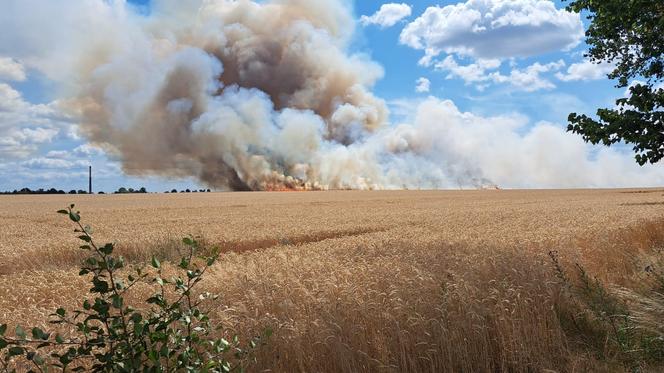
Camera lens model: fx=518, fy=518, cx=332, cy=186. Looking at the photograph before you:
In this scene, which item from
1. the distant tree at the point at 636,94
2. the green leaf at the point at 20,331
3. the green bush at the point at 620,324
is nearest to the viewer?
the green leaf at the point at 20,331

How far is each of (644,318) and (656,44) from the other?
13.0 m

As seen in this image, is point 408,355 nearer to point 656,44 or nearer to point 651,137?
point 651,137

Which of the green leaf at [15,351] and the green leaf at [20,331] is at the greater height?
the green leaf at [20,331]

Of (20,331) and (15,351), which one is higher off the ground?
(20,331)

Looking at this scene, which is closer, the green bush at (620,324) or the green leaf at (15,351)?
the green leaf at (15,351)

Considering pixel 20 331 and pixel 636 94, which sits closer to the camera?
pixel 20 331

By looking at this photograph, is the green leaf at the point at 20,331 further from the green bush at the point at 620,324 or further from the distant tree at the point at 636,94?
the distant tree at the point at 636,94

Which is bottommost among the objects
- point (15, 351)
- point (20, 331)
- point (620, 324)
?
point (620, 324)

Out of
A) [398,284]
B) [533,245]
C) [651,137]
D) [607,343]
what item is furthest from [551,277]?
[651,137]

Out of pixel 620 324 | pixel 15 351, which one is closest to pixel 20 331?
pixel 15 351

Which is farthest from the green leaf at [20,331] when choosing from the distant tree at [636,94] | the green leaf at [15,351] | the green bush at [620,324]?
the distant tree at [636,94]

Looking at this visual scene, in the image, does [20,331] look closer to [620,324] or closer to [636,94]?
[620,324]

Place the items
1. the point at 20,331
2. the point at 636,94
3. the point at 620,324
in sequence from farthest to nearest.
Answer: the point at 636,94 → the point at 620,324 → the point at 20,331

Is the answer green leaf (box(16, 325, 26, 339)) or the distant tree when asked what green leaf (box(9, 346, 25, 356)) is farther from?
the distant tree
